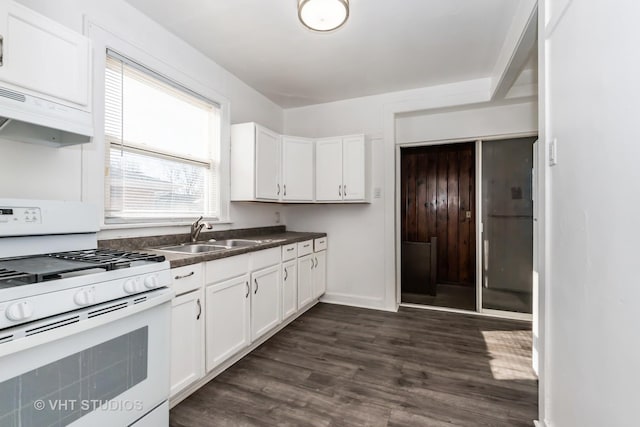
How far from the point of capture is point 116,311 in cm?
123

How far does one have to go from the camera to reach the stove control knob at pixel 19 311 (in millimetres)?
929

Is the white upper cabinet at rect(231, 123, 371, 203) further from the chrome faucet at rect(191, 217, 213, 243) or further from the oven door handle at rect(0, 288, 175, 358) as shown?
the oven door handle at rect(0, 288, 175, 358)

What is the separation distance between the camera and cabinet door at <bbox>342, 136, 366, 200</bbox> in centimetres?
352

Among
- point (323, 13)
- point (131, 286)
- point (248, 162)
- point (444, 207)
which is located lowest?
point (131, 286)

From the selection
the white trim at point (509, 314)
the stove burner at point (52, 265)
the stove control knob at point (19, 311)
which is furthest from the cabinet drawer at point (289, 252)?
the white trim at point (509, 314)

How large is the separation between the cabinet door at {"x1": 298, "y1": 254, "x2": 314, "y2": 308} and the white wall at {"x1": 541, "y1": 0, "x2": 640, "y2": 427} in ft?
7.23

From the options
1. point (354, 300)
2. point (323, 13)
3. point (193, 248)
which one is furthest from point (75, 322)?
point (354, 300)

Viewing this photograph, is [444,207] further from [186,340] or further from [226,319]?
[186,340]

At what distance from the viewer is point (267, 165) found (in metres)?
3.27

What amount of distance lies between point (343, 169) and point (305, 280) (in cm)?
135

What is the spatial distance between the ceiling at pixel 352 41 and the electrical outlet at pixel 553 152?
125cm

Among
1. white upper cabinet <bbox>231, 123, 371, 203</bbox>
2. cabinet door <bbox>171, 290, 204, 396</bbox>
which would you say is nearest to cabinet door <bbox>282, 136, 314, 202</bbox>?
white upper cabinet <bbox>231, 123, 371, 203</bbox>

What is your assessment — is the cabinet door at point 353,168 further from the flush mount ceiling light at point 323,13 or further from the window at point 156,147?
the flush mount ceiling light at point 323,13

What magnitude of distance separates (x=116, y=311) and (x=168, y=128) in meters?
1.76
